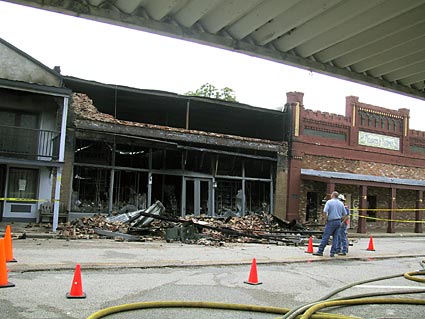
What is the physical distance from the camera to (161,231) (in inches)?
683

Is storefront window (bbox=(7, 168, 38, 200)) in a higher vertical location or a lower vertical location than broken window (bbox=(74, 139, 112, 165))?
lower

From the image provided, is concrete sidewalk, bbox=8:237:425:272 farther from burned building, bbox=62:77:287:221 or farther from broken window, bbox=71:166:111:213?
burned building, bbox=62:77:287:221

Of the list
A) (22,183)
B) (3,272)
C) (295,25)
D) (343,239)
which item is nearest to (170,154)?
(22,183)

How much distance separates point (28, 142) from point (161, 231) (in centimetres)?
729

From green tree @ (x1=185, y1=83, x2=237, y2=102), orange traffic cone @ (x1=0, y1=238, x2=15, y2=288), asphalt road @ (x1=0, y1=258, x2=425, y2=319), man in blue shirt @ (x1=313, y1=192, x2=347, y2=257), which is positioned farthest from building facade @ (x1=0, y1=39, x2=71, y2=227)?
green tree @ (x1=185, y1=83, x2=237, y2=102)

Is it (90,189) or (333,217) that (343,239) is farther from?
(90,189)

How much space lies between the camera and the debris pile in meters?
16.3

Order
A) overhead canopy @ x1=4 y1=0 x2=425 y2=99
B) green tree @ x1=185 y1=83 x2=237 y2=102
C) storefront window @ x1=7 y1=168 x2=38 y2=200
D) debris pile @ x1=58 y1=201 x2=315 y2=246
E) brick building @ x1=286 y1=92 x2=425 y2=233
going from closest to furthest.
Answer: overhead canopy @ x1=4 y1=0 x2=425 y2=99, debris pile @ x1=58 y1=201 x2=315 y2=246, storefront window @ x1=7 y1=168 x2=38 y2=200, brick building @ x1=286 y1=92 x2=425 y2=233, green tree @ x1=185 y1=83 x2=237 y2=102

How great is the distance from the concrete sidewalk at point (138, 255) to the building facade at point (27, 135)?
5.12 metres

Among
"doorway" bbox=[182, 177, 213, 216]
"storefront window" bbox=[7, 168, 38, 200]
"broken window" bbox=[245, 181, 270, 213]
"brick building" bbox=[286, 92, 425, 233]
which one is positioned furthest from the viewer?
"brick building" bbox=[286, 92, 425, 233]

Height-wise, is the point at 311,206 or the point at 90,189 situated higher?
the point at 90,189

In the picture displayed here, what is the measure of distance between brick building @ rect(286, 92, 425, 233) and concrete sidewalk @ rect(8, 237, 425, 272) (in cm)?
1109

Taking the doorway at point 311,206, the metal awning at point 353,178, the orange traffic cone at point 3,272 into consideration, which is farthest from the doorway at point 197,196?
the orange traffic cone at point 3,272

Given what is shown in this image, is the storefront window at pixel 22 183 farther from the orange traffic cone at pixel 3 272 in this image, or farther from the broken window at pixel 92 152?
the orange traffic cone at pixel 3 272
